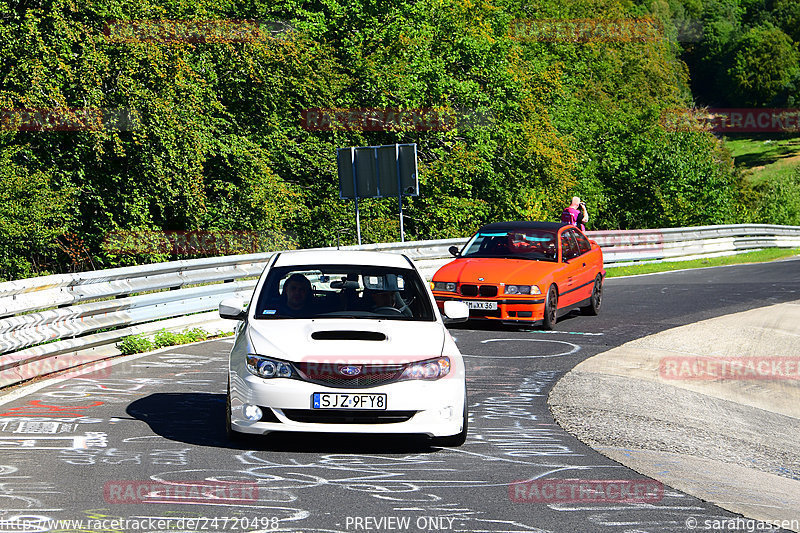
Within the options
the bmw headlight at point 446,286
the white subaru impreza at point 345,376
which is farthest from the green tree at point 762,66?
the white subaru impreza at point 345,376

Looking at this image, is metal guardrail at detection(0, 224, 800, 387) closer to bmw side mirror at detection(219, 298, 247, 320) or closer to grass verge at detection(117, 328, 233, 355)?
grass verge at detection(117, 328, 233, 355)

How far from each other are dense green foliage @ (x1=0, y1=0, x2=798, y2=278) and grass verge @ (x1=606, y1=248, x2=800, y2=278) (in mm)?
9644

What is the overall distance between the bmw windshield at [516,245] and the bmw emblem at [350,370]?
9.29 m

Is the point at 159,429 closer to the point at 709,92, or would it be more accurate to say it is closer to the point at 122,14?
the point at 122,14

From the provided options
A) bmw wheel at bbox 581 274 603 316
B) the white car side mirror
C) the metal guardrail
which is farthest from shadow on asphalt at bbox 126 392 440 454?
bmw wheel at bbox 581 274 603 316

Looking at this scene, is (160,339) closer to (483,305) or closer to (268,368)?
(483,305)

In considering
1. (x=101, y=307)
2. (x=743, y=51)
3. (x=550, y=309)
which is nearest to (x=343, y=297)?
(x=101, y=307)

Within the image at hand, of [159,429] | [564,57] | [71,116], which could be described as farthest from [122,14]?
[564,57]

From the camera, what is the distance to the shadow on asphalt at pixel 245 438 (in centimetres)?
770

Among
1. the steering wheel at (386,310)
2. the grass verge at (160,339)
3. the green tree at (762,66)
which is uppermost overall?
the green tree at (762,66)

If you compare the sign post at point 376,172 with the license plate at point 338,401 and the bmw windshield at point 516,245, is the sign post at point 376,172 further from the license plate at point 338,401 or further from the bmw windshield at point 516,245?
the license plate at point 338,401

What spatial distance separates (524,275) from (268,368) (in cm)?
849

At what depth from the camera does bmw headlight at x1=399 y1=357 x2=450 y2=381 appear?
748 cm

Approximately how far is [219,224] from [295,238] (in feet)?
13.7
